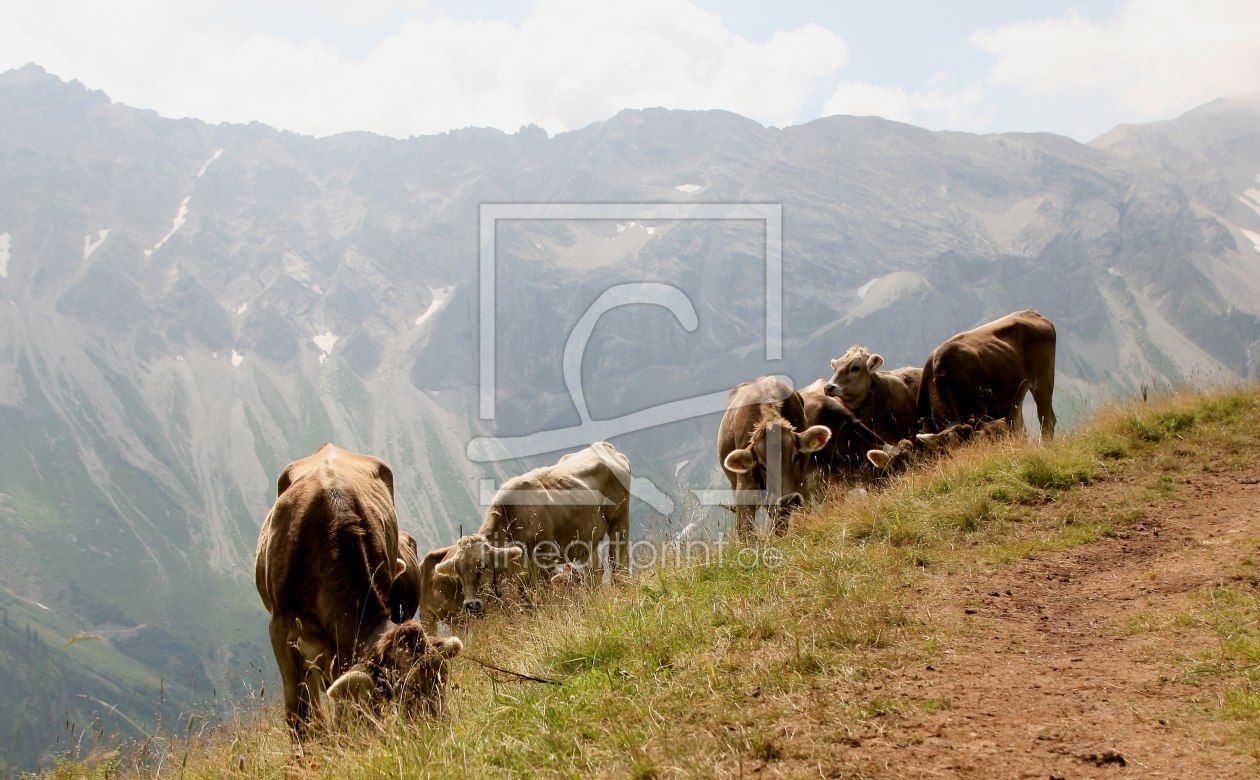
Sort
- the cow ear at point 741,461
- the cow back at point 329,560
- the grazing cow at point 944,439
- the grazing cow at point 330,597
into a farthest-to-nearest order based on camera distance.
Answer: the grazing cow at point 944,439, the cow ear at point 741,461, the cow back at point 329,560, the grazing cow at point 330,597

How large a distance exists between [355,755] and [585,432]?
4816 inches

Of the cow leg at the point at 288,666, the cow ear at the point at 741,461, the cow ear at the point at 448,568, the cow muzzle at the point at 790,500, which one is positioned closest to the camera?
the cow leg at the point at 288,666

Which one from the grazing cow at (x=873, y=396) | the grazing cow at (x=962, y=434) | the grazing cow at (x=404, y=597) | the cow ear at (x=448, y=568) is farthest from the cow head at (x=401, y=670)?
the grazing cow at (x=873, y=396)

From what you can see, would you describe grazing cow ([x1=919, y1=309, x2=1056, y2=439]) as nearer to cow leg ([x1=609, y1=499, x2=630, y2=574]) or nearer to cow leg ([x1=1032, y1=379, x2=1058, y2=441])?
cow leg ([x1=1032, y1=379, x2=1058, y2=441])

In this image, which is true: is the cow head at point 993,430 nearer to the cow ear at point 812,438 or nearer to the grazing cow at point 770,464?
the cow ear at point 812,438

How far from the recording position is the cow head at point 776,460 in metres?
11.0

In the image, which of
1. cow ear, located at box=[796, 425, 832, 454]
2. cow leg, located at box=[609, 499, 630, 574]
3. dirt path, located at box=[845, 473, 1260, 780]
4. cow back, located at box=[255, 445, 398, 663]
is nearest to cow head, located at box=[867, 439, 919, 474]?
cow ear, located at box=[796, 425, 832, 454]

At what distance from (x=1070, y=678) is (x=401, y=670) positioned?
416 centimetres

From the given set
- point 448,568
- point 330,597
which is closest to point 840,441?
point 448,568

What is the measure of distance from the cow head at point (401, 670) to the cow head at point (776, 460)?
5.50m

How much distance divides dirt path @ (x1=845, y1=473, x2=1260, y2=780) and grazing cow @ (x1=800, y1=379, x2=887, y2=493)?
520cm

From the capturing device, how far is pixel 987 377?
15094 millimetres

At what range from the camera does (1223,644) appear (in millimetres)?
5094

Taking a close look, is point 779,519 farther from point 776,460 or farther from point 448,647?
point 448,647
